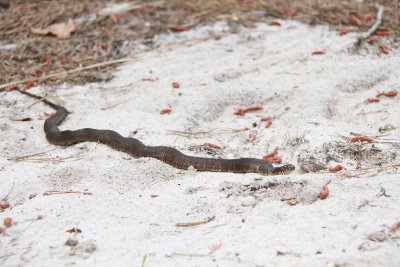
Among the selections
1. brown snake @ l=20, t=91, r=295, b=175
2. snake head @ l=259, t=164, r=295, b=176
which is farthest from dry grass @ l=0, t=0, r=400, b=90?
snake head @ l=259, t=164, r=295, b=176

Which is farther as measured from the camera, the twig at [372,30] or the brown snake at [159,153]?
the twig at [372,30]

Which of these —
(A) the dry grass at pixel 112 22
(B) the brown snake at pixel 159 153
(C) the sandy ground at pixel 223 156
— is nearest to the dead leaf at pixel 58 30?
(A) the dry grass at pixel 112 22

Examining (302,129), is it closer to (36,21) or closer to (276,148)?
(276,148)

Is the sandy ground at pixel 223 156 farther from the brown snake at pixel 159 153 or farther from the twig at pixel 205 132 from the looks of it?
the brown snake at pixel 159 153

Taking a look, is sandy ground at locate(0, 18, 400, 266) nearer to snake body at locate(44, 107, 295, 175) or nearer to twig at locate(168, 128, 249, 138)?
twig at locate(168, 128, 249, 138)

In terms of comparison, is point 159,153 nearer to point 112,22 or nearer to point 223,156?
point 223,156

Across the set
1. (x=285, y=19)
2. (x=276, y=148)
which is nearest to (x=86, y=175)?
(x=276, y=148)
